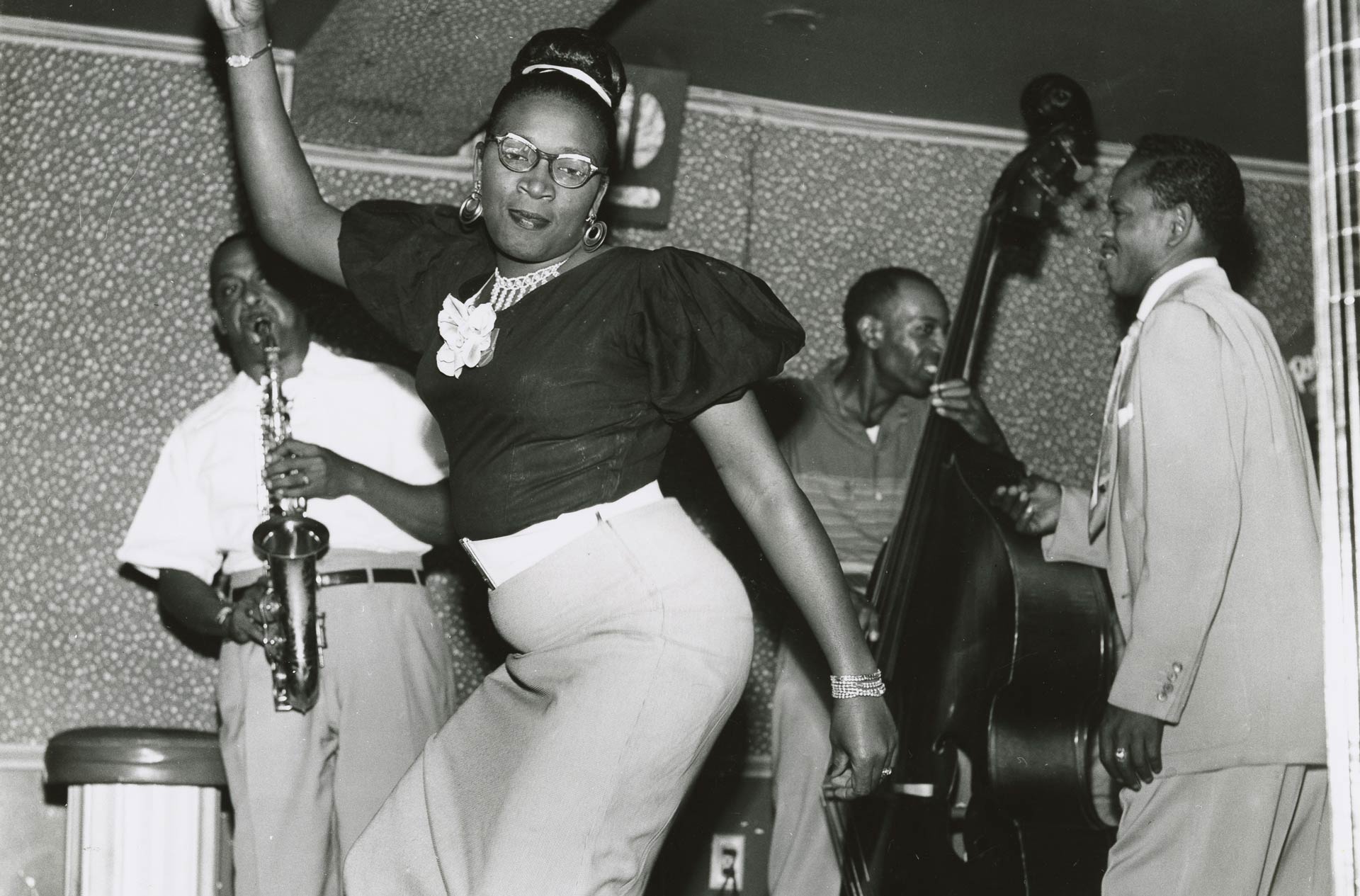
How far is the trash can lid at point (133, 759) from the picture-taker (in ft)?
12.5

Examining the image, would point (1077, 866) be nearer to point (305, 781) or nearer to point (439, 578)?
point (305, 781)

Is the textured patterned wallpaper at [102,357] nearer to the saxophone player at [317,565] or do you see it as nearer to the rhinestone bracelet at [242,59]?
the saxophone player at [317,565]

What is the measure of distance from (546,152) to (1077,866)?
6.71ft

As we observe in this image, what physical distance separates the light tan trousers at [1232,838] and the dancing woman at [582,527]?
75cm

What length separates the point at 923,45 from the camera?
4.76m

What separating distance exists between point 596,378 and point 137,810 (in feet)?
7.06

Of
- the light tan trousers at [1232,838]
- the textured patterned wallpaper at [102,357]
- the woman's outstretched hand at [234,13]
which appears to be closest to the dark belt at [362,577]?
the textured patterned wallpaper at [102,357]

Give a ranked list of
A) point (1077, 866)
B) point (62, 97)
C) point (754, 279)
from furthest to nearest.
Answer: point (62, 97) → point (1077, 866) → point (754, 279)

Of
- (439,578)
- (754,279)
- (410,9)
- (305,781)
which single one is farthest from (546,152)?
(439,578)

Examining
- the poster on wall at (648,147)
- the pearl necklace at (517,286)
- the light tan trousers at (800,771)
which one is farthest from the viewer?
the poster on wall at (648,147)

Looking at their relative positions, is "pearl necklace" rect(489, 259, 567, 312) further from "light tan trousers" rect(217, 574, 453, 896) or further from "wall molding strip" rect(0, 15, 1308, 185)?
"wall molding strip" rect(0, 15, 1308, 185)

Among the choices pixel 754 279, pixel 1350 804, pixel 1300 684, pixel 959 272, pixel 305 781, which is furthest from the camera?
pixel 959 272

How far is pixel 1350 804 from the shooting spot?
1.82m

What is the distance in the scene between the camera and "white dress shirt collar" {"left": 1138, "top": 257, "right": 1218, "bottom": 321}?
3.25m
